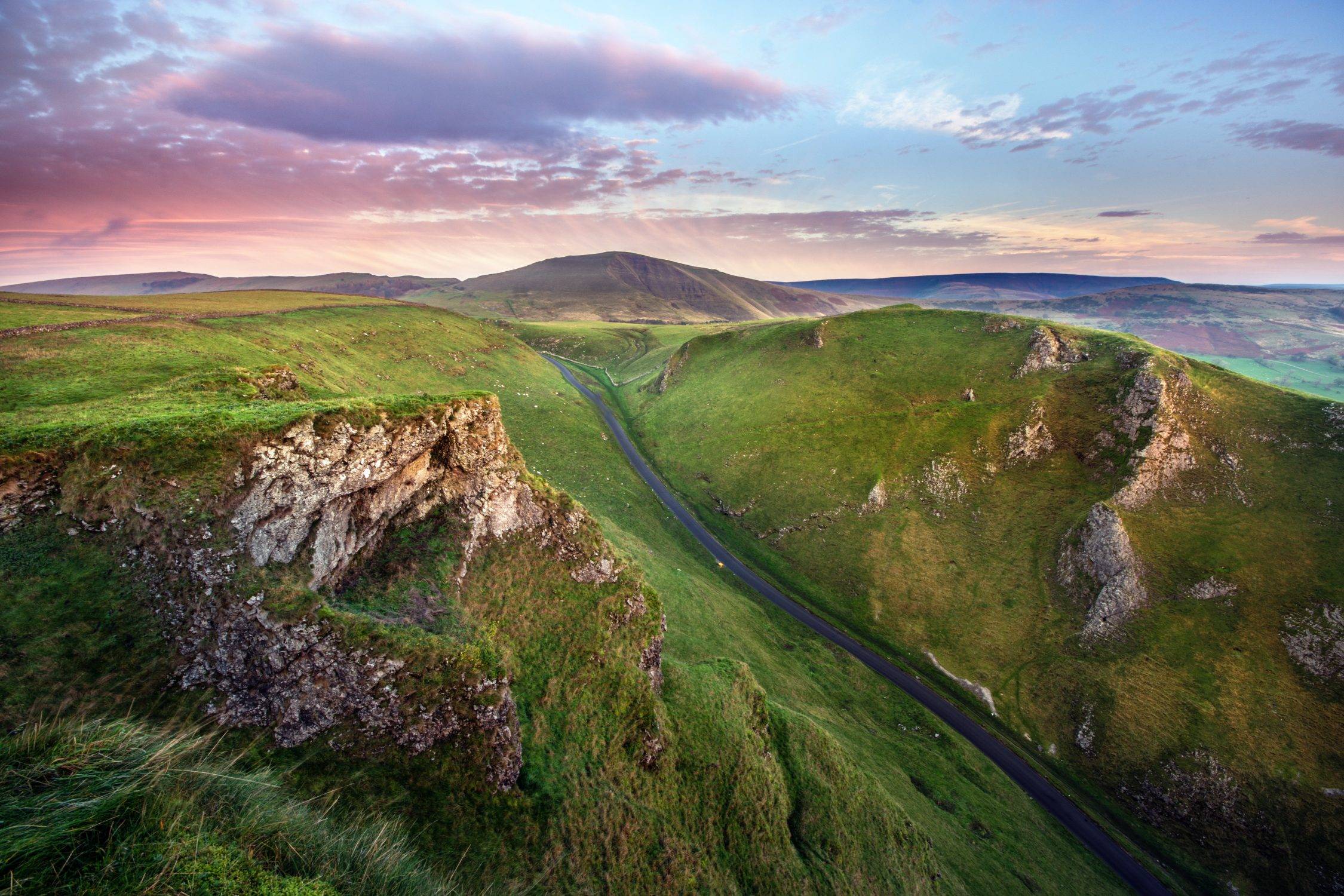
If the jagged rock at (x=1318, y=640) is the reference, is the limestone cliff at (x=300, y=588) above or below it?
above

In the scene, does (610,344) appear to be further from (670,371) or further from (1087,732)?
(1087,732)

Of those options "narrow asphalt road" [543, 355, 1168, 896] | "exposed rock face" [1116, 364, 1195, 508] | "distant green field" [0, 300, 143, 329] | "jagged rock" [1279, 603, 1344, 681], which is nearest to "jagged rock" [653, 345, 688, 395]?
"narrow asphalt road" [543, 355, 1168, 896]

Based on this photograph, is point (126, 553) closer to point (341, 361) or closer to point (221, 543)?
point (221, 543)

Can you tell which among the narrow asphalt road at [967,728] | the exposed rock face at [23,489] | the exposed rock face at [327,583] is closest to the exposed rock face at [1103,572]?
the narrow asphalt road at [967,728]

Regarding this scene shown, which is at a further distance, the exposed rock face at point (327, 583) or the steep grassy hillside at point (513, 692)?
the exposed rock face at point (327, 583)

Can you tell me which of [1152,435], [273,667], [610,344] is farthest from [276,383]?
[610,344]

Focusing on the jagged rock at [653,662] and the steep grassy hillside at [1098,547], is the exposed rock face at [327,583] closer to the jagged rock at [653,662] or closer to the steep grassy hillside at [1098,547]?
the jagged rock at [653,662]

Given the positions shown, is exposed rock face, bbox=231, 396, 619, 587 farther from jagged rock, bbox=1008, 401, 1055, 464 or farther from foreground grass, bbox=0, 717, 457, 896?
jagged rock, bbox=1008, 401, 1055, 464
